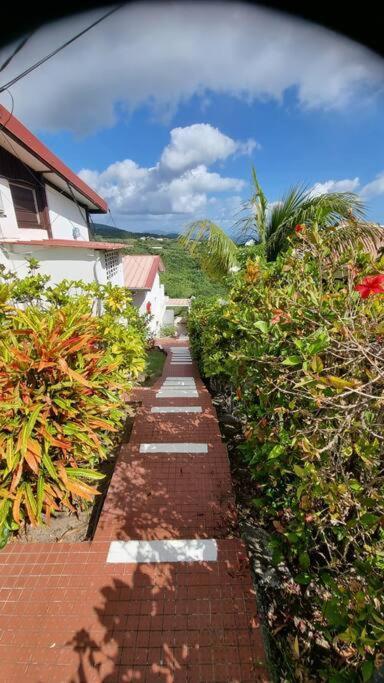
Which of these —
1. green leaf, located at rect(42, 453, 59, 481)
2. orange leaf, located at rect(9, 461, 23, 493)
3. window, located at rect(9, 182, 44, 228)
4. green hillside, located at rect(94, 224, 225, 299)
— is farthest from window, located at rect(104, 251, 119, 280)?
green hillside, located at rect(94, 224, 225, 299)

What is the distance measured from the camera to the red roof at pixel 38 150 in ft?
21.9

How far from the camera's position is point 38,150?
303 inches

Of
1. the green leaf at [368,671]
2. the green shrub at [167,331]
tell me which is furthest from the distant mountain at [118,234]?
the green leaf at [368,671]

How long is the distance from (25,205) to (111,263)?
3797mm

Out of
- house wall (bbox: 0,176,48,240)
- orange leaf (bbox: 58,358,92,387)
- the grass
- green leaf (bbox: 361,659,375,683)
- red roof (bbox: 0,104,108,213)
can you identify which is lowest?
Answer: the grass

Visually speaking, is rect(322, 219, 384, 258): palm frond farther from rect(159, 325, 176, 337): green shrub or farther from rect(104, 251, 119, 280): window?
rect(159, 325, 176, 337): green shrub

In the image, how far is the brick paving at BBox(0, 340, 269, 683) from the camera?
209 centimetres

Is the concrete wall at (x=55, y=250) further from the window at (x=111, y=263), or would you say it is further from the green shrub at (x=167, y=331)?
the green shrub at (x=167, y=331)

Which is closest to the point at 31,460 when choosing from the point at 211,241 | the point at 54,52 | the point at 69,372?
the point at 69,372

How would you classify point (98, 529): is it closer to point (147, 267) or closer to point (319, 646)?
point (319, 646)

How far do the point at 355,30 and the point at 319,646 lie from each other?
4.14 meters

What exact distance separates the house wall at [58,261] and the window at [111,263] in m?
1.18

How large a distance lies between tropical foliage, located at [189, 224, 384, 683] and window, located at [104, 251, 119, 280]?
9.21 meters

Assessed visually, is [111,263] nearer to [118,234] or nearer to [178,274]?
[178,274]
